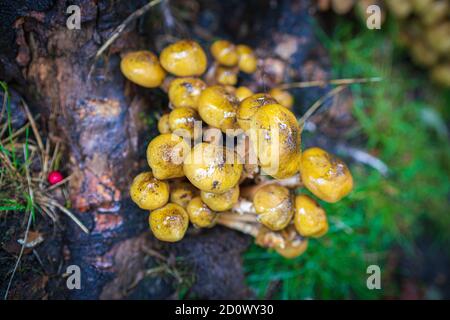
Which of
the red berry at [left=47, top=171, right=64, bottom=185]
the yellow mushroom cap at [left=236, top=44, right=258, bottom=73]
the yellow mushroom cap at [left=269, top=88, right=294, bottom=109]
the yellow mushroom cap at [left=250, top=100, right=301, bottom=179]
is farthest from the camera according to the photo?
the yellow mushroom cap at [left=269, top=88, right=294, bottom=109]

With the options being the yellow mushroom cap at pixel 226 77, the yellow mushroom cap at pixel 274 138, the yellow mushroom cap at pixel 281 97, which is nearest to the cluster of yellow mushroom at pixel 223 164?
the yellow mushroom cap at pixel 274 138

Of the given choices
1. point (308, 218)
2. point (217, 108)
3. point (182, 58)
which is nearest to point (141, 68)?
point (182, 58)

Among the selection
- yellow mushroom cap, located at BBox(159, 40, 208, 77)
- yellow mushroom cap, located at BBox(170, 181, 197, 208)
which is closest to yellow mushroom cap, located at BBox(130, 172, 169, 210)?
yellow mushroom cap, located at BBox(170, 181, 197, 208)

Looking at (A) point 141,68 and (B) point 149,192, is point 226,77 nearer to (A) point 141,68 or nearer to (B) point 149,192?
(A) point 141,68

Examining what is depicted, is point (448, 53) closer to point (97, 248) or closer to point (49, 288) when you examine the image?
point (97, 248)

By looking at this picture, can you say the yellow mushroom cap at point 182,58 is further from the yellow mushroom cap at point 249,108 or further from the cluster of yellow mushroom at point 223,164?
the yellow mushroom cap at point 249,108

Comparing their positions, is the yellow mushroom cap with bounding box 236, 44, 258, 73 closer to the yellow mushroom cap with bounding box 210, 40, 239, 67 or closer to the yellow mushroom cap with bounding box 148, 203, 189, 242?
the yellow mushroom cap with bounding box 210, 40, 239, 67
